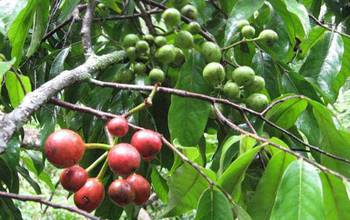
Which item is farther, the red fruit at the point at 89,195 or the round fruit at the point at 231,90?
the round fruit at the point at 231,90

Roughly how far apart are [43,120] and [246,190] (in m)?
0.46

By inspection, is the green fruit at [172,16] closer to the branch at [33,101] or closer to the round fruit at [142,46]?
the round fruit at [142,46]

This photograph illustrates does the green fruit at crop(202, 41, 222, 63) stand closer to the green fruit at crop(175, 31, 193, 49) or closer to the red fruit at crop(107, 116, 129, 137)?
the green fruit at crop(175, 31, 193, 49)

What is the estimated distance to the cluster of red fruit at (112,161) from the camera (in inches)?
23.4

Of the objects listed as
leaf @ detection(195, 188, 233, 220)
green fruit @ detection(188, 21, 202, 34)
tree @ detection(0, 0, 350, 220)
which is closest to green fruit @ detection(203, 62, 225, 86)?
tree @ detection(0, 0, 350, 220)

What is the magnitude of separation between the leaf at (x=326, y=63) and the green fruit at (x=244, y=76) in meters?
0.25

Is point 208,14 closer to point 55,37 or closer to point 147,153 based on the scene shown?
point 55,37

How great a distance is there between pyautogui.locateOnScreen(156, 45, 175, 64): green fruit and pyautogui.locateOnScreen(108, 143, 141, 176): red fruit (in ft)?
1.02

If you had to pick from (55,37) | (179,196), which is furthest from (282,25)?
(55,37)

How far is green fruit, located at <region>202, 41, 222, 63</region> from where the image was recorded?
0.88 metres

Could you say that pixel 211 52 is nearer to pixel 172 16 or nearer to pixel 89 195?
pixel 172 16

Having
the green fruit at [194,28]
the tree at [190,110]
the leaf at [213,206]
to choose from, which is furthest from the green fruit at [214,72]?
the leaf at [213,206]

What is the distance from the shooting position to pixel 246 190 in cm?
95

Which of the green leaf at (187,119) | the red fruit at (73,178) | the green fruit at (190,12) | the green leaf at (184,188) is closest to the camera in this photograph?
the red fruit at (73,178)
